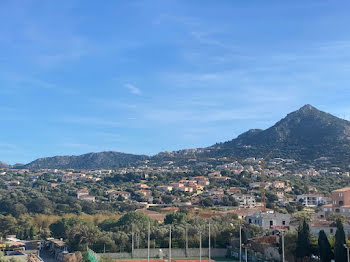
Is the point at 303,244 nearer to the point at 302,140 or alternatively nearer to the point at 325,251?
the point at 325,251

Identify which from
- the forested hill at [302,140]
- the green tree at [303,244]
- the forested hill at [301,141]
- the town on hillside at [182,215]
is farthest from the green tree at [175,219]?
the forested hill at [302,140]

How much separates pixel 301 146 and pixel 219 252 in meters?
120

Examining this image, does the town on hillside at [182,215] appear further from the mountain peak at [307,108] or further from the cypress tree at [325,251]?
the mountain peak at [307,108]

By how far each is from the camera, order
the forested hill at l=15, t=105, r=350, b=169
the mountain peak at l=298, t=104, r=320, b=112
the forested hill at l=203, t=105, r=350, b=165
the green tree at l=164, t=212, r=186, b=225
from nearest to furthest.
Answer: the green tree at l=164, t=212, r=186, b=225 < the forested hill at l=15, t=105, r=350, b=169 < the forested hill at l=203, t=105, r=350, b=165 < the mountain peak at l=298, t=104, r=320, b=112

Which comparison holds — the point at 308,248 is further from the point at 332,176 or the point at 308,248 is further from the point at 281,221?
the point at 332,176

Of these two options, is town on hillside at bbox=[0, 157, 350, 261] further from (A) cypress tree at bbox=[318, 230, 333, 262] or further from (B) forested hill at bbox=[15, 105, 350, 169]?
(B) forested hill at bbox=[15, 105, 350, 169]

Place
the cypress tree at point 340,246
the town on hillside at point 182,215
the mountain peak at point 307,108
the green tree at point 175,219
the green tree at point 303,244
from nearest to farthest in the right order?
the cypress tree at point 340,246 < the green tree at point 303,244 < the town on hillside at point 182,215 < the green tree at point 175,219 < the mountain peak at point 307,108

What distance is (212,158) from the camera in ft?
570

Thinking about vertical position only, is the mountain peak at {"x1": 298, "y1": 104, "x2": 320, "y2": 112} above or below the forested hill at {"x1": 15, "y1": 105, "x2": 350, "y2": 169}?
above

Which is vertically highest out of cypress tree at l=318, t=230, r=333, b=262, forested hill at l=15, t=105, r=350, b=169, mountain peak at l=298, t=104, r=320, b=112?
mountain peak at l=298, t=104, r=320, b=112

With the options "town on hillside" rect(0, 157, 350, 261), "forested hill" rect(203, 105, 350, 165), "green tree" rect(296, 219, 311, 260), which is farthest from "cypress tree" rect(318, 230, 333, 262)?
"forested hill" rect(203, 105, 350, 165)

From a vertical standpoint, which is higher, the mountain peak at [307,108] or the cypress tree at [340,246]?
the mountain peak at [307,108]

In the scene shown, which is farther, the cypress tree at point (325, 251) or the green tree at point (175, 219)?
the green tree at point (175, 219)

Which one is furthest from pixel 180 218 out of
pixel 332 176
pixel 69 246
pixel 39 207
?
pixel 332 176
